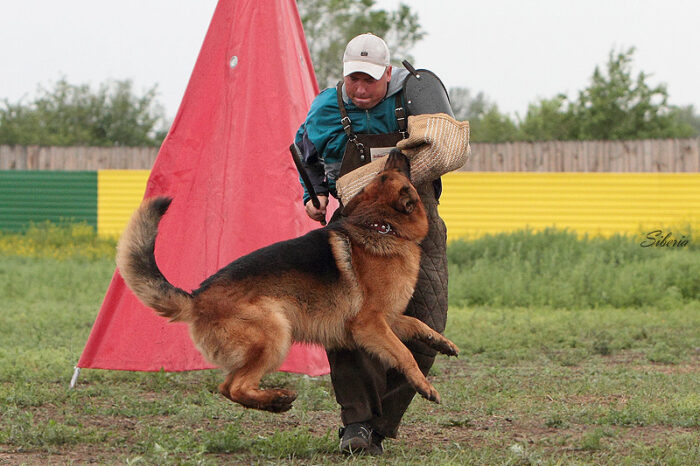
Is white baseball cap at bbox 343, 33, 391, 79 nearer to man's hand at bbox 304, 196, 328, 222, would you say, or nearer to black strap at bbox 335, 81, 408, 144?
black strap at bbox 335, 81, 408, 144

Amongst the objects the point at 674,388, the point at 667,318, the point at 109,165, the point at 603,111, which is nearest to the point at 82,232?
the point at 109,165

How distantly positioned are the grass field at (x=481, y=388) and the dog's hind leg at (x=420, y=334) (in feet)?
1.68

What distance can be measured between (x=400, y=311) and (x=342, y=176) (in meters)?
0.76

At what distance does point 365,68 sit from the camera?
4.27m

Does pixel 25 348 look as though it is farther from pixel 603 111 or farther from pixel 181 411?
pixel 603 111

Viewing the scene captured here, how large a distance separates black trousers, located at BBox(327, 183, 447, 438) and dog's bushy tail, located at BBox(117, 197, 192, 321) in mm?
890

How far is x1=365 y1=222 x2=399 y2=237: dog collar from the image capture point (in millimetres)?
4324

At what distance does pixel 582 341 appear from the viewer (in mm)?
8406

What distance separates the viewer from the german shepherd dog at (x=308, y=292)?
156 inches

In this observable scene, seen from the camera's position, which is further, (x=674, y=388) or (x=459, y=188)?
(x=459, y=188)

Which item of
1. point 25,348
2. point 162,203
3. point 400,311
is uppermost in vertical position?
point 162,203

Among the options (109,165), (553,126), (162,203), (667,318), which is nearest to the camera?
(162,203)

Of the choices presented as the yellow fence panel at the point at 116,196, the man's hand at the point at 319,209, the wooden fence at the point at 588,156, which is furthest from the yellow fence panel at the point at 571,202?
the man's hand at the point at 319,209

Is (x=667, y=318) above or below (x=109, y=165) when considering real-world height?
below
